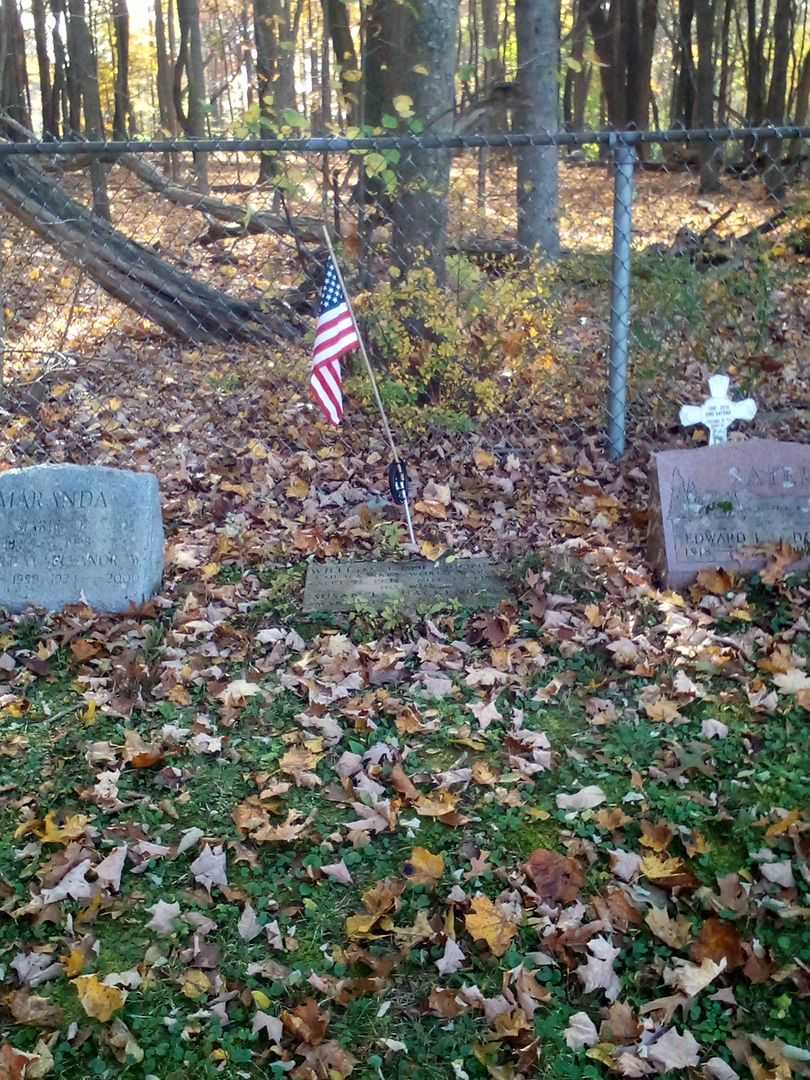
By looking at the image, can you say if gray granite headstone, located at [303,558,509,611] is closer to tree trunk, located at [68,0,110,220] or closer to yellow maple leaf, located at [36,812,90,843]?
yellow maple leaf, located at [36,812,90,843]

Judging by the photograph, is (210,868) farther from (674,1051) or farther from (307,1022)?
(674,1051)

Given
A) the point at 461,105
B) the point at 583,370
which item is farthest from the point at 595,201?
the point at 583,370

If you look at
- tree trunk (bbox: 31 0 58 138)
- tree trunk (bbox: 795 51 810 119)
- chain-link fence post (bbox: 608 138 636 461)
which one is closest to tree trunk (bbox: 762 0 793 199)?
tree trunk (bbox: 795 51 810 119)

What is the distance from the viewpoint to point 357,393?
22.2ft

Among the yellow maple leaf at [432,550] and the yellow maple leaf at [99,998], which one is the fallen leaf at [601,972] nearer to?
the yellow maple leaf at [99,998]

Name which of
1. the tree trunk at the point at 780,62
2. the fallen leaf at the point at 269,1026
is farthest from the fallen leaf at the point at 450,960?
the tree trunk at the point at 780,62

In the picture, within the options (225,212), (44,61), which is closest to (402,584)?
(225,212)

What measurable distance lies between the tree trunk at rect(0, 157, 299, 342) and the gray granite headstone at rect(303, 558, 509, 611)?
10.8 ft

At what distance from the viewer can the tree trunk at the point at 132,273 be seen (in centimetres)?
752

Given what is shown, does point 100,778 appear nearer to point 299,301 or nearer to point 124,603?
point 124,603

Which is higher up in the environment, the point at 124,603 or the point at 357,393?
the point at 357,393

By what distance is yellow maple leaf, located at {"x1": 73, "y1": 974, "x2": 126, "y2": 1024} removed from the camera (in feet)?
8.91

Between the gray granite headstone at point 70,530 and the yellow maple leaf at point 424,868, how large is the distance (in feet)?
7.47

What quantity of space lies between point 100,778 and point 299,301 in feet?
17.0
